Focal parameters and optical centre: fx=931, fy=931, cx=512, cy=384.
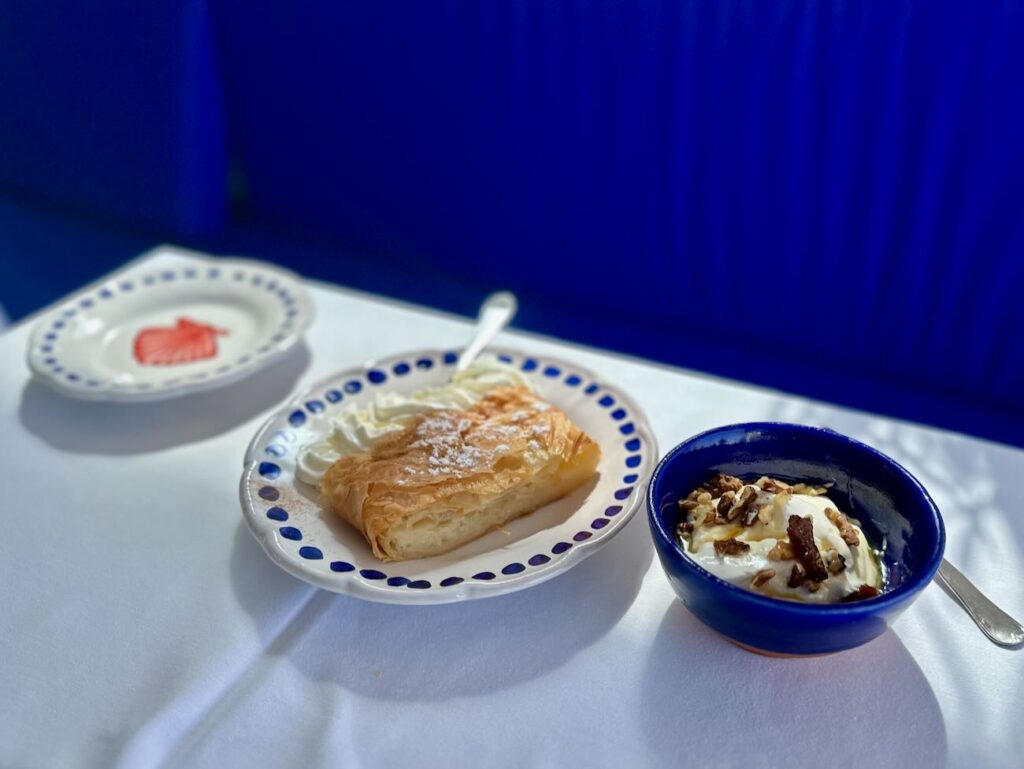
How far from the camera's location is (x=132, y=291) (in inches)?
47.3

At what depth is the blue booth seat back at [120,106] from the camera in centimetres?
184

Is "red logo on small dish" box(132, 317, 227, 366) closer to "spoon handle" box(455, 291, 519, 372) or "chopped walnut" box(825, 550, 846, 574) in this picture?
"spoon handle" box(455, 291, 519, 372)

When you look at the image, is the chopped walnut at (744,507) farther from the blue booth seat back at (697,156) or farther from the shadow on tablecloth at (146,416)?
the blue booth seat back at (697,156)

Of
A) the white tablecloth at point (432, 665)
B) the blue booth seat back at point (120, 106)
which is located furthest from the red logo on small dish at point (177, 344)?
the blue booth seat back at point (120, 106)

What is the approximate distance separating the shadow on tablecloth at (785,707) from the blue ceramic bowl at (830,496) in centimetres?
4

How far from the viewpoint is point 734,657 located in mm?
688

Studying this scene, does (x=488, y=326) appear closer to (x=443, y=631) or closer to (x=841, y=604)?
(x=443, y=631)

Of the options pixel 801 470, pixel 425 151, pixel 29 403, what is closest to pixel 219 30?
pixel 425 151

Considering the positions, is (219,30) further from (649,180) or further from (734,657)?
(734,657)

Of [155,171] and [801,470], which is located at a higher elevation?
[801,470]

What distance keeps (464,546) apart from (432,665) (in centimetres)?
12

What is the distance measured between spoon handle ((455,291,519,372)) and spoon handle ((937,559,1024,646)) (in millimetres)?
507

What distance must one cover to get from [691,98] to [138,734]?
1.25 m

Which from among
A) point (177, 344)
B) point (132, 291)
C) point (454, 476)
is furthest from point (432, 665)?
point (132, 291)
